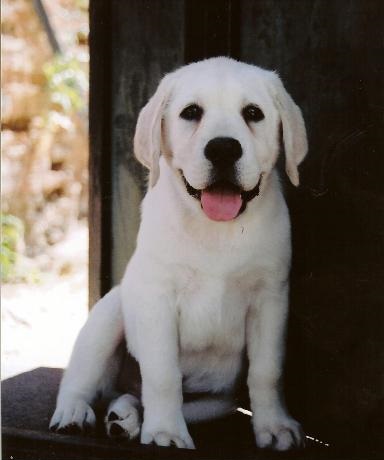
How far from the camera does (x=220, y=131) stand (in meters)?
2.63

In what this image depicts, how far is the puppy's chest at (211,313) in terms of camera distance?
2.80 m

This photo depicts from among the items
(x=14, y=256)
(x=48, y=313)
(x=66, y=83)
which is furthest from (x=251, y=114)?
(x=66, y=83)

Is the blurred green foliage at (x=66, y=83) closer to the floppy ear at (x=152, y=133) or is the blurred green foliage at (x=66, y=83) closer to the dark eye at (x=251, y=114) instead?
the floppy ear at (x=152, y=133)

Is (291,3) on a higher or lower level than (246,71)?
higher

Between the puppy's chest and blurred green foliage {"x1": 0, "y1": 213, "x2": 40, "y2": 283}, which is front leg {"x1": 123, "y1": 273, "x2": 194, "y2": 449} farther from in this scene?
blurred green foliage {"x1": 0, "y1": 213, "x2": 40, "y2": 283}

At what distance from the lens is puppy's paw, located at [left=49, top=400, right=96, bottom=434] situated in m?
2.83

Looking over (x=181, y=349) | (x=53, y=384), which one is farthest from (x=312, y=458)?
(x=53, y=384)

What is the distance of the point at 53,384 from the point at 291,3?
7.11ft

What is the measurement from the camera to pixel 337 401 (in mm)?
2797

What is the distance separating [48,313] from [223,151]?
18.7 feet

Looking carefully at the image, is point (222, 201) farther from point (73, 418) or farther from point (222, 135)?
point (73, 418)

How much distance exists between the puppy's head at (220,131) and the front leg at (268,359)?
40 centimetres

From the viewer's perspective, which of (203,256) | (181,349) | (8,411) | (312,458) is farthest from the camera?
(8,411)

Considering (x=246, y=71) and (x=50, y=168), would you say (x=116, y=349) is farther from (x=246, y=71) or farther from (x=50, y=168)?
(x=50, y=168)
